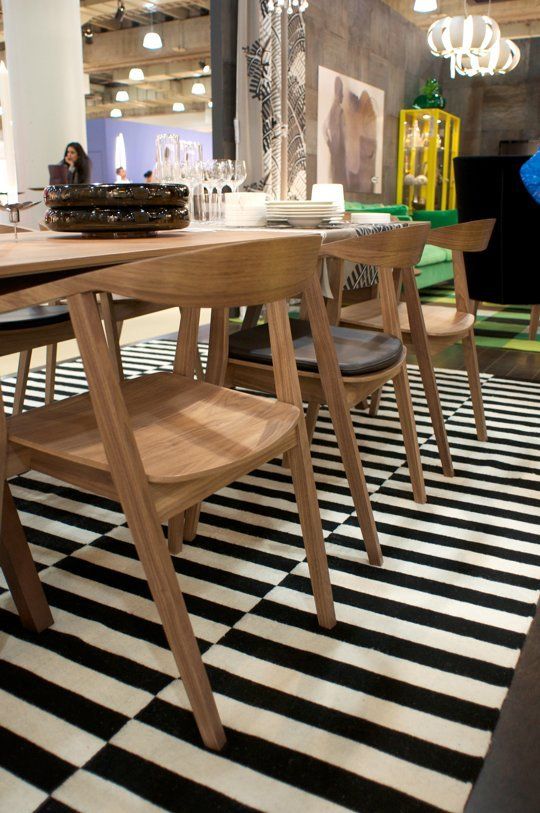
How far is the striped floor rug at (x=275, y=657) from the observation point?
109 centimetres

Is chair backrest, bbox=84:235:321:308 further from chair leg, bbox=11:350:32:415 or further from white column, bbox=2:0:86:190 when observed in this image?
white column, bbox=2:0:86:190

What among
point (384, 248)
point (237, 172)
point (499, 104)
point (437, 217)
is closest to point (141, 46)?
point (499, 104)

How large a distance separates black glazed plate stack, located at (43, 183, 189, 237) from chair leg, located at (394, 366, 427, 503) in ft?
2.61

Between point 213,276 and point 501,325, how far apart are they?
4.42 metres

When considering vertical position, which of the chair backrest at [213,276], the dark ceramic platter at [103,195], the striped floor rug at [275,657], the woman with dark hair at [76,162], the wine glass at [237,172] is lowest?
the striped floor rug at [275,657]

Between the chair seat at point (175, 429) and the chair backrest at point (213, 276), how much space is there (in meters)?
0.25

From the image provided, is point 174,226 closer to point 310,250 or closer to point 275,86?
point 310,250

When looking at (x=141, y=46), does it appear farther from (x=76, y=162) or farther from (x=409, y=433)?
(x=409, y=433)

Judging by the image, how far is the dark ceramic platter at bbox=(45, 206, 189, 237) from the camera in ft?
5.15

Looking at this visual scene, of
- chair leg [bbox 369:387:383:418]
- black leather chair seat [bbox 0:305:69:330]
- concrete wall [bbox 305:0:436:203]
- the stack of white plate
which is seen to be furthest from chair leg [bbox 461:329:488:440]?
concrete wall [bbox 305:0:436:203]

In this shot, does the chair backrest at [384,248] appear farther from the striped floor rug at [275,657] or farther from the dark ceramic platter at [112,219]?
the striped floor rug at [275,657]

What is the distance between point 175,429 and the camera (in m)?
1.28

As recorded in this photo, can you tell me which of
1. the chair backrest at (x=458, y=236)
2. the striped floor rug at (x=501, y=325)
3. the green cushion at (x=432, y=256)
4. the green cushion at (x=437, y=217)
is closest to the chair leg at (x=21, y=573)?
the chair backrest at (x=458, y=236)

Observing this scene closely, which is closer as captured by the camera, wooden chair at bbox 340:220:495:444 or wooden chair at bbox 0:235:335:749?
wooden chair at bbox 0:235:335:749
